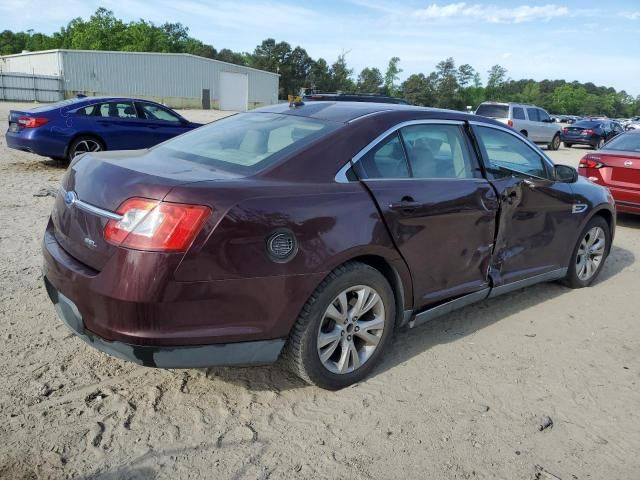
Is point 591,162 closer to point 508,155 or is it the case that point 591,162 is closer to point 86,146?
point 508,155

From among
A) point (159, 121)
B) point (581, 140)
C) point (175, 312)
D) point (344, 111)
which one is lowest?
point (581, 140)

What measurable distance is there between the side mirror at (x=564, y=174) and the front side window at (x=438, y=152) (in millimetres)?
1155

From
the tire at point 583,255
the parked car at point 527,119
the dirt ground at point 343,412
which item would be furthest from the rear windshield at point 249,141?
the parked car at point 527,119

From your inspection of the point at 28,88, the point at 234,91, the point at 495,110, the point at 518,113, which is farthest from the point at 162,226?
the point at 234,91

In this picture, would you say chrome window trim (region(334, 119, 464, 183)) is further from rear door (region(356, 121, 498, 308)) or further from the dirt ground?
the dirt ground

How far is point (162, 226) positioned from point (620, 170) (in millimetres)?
7434

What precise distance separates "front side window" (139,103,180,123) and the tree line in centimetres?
5815

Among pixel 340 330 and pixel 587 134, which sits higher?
pixel 587 134

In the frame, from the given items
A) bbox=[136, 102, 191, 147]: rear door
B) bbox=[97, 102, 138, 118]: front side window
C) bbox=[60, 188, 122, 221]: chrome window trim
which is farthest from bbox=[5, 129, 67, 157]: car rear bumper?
bbox=[60, 188, 122, 221]: chrome window trim

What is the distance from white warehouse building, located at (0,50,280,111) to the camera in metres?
44.1

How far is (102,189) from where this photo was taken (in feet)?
9.06

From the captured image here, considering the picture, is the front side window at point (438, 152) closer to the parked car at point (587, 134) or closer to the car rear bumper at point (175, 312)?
the car rear bumper at point (175, 312)

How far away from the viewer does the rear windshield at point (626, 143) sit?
8.27 meters

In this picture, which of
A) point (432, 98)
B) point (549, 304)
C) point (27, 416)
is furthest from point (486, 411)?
point (432, 98)
